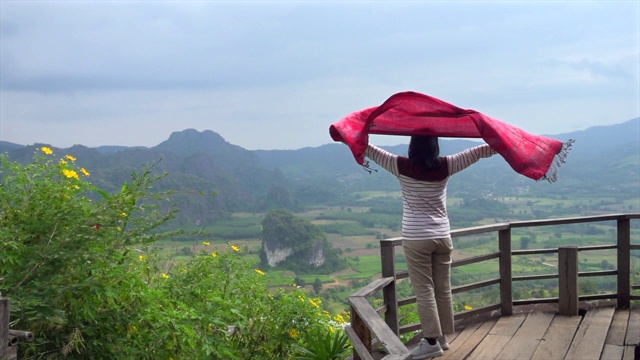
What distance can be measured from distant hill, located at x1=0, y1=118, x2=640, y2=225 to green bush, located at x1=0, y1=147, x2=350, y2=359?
125 ft

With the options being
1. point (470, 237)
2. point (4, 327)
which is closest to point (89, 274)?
point (4, 327)

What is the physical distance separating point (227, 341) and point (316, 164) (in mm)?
85571

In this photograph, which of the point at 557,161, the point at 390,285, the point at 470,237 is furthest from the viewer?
the point at 470,237

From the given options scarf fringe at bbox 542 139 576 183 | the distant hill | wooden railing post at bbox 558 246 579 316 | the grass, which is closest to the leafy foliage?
the grass

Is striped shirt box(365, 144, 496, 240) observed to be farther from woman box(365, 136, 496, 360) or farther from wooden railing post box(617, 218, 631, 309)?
wooden railing post box(617, 218, 631, 309)

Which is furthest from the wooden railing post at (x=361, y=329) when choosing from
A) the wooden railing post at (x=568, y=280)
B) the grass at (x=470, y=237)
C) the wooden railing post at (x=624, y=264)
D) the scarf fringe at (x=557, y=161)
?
the grass at (x=470, y=237)

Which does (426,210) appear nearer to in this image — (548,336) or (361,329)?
(361,329)

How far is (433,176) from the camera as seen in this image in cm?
454

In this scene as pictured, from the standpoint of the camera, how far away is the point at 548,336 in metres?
5.61

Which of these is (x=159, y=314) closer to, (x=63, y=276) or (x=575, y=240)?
(x=63, y=276)

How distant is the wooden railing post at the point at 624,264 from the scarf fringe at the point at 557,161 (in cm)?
239

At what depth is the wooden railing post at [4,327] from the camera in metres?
3.24

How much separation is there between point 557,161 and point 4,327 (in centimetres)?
351

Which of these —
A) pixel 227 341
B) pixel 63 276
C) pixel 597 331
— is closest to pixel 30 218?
pixel 63 276
